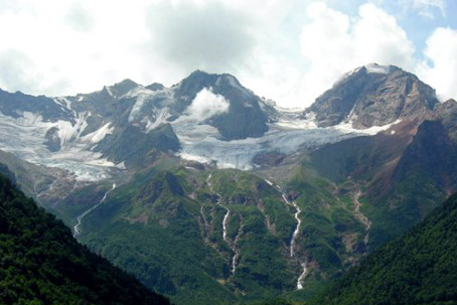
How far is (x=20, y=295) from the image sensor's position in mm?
195875

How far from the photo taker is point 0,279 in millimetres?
199250

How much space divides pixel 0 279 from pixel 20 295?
8.71 meters
